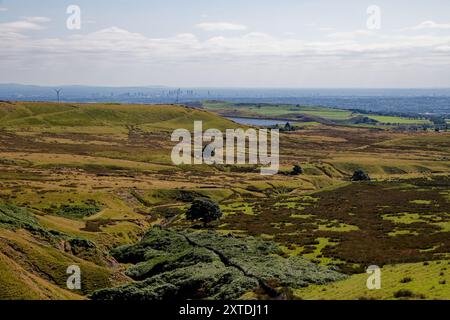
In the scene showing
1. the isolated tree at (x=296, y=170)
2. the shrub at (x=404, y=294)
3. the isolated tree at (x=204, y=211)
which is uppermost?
the shrub at (x=404, y=294)

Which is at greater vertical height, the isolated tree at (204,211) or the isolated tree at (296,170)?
the isolated tree at (204,211)

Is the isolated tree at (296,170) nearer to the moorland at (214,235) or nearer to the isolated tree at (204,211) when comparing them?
the moorland at (214,235)

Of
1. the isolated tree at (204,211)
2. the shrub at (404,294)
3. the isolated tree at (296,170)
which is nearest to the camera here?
the shrub at (404,294)

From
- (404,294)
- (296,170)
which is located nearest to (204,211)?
(404,294)

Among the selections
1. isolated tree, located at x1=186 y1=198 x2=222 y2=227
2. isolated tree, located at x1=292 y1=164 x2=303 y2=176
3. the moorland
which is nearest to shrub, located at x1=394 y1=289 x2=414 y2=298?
the moorland

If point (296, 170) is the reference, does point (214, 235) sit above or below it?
above

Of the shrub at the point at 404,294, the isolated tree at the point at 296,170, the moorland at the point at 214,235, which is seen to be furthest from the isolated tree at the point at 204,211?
the isolated tree at the point at 296,170

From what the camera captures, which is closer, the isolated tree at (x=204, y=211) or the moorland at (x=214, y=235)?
the moorland at (x=214, y=235)

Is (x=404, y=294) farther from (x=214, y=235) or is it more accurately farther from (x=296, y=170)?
(x=296, y=170)
